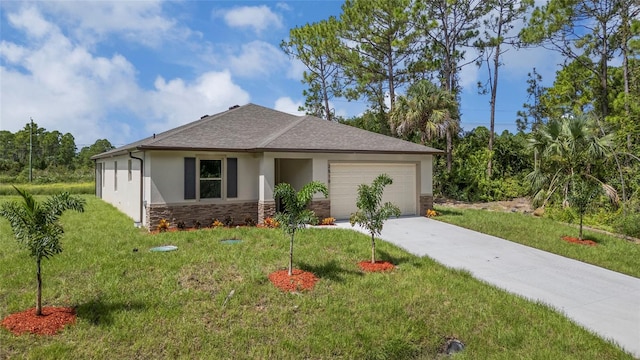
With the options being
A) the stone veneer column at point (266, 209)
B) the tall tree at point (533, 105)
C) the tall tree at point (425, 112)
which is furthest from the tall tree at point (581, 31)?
the stone veneer column at point (266, 209)

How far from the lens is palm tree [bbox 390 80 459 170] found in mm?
18906

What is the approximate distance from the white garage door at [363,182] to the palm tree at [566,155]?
6.00 meters

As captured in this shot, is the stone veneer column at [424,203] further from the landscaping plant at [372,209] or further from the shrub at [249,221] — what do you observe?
the landscaping plant at [372,209]

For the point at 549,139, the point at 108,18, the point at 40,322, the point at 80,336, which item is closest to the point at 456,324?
the point at 80,336

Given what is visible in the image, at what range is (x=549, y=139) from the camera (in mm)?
15484

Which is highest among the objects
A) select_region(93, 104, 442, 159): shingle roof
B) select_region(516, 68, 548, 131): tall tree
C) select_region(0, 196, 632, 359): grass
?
select_region(516, 68, 548, 131): tall tree

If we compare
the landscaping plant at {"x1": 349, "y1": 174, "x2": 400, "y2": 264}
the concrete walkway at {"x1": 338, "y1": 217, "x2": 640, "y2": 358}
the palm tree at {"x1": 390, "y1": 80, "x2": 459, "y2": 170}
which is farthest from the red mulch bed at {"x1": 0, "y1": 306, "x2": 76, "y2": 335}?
the palm tree at {"x1": 390, "y1": 80, "x2": 459, "y2": 170}

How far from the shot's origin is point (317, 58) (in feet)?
90.5

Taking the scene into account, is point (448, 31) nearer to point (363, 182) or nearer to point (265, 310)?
point (363, 182)

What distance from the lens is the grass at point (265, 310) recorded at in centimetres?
456

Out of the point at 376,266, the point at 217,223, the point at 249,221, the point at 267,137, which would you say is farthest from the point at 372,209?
the point at 267,137

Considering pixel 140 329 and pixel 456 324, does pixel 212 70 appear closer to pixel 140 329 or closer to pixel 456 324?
pixel 140 329

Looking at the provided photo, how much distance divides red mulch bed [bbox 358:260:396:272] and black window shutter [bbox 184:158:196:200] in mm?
6634

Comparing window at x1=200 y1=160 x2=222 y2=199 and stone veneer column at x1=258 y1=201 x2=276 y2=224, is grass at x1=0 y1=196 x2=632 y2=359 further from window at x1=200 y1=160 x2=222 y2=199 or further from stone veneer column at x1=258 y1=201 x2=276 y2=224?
window at x1=200 y1=160 x2=222 y2=199
